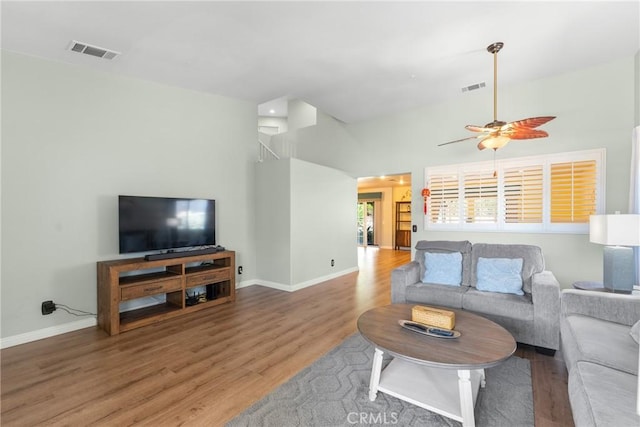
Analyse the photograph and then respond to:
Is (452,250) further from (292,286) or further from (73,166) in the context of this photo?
(73,166)

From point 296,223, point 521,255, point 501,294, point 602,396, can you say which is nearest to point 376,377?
point 602,396

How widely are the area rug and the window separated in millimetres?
2652

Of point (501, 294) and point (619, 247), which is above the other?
point (619, 247)

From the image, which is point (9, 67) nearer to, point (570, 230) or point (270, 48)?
point (270, 48)

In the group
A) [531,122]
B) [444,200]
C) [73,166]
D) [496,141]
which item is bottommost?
[444,200]

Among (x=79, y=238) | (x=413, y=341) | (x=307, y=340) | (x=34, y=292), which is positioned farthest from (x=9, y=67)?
(x=413, y=341)

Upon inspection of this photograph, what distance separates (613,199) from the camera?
3688 mm

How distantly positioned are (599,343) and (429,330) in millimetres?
996

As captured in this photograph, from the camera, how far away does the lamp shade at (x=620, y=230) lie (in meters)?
2.63

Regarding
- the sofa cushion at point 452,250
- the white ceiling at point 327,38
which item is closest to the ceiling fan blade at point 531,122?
the white ceiling at point 327,38

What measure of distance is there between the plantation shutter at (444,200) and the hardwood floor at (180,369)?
232 cm

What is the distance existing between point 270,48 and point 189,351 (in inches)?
130

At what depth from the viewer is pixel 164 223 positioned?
3.81 metres

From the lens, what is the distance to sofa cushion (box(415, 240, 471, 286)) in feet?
11.1
